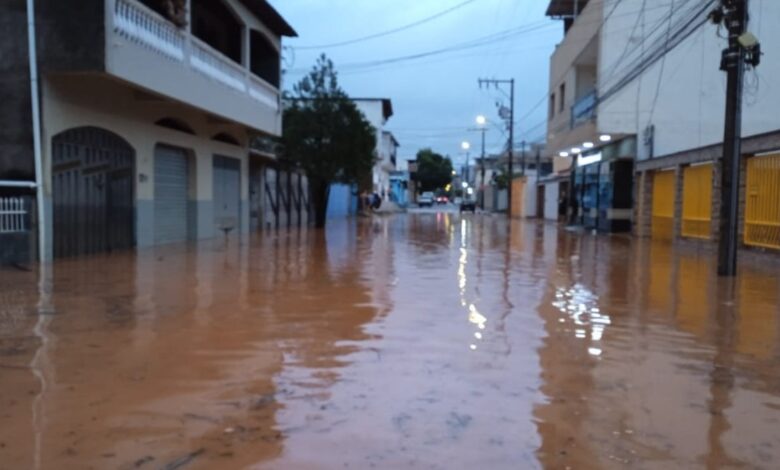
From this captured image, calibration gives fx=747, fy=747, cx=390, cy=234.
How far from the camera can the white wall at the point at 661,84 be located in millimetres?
24719

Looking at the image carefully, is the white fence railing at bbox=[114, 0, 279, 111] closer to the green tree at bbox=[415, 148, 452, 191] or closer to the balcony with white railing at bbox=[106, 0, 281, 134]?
the balcony with white railing at bbox=[106, 0, 281, 134]

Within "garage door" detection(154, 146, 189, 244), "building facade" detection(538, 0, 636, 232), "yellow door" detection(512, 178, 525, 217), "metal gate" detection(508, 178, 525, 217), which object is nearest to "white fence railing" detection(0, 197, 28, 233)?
"garage door" detection(154, 146, 189, 244)

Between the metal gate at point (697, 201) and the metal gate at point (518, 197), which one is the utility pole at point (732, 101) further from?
the metal gate at point (518, 197)

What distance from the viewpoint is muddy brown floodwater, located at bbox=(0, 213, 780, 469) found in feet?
13.9

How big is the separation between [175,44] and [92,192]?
3749mm

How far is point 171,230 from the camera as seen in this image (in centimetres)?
1961

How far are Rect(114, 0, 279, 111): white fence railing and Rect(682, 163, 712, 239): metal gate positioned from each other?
1331 cm

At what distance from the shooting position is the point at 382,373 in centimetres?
589

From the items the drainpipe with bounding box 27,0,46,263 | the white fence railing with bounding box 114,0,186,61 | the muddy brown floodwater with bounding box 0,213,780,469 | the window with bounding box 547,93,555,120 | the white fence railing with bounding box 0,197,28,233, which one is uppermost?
the window with bounding box 547,93,555,120

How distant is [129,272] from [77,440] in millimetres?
8603

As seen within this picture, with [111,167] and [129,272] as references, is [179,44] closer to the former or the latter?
[111,167]

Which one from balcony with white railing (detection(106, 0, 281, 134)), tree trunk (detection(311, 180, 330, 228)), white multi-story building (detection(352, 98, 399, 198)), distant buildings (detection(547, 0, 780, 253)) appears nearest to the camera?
balcony with white railing (detection(106, 0, 281, 134))

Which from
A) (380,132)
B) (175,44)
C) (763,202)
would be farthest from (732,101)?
(380,132)

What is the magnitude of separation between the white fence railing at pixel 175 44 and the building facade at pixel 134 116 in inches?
1.5
